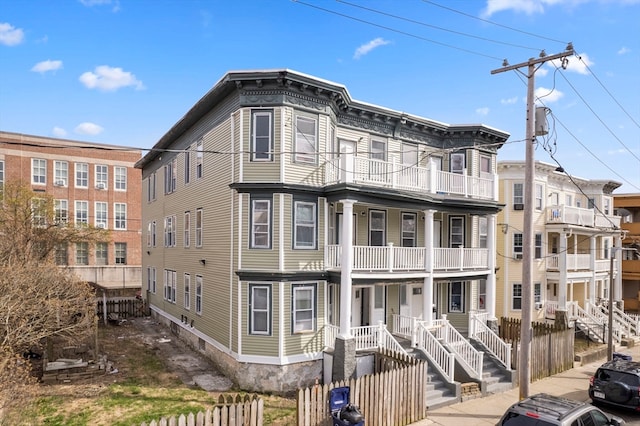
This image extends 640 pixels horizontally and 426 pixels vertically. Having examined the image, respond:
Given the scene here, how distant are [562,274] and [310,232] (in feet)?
65.1

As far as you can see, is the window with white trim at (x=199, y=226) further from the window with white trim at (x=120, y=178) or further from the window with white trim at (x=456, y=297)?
the window with white trim at (x=120, y=178)

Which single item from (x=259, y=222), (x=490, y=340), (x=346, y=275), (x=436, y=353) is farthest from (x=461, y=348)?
(x=259, y=222)

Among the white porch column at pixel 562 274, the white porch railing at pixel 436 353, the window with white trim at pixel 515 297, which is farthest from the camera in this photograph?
the window with white trim at pixel 515 297

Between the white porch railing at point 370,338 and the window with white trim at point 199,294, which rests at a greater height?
the window with white trim at point 199,294

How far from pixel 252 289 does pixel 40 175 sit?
3498 cm

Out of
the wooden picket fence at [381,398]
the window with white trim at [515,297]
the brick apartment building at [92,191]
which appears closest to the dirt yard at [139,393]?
the wooden picket fence at [381,398]

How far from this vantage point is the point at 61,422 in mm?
11547

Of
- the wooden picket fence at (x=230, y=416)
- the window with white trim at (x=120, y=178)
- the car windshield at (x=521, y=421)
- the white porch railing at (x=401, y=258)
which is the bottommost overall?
the wooden picket fence at (x=230, y=416)

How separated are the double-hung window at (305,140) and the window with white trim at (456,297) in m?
10.5

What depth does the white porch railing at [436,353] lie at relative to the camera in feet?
47.9

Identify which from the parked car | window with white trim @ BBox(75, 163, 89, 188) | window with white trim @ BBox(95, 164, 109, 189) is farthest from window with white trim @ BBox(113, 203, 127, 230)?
the parked car

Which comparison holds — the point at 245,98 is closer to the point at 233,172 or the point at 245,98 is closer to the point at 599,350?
the point at 233,172

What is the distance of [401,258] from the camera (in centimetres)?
1662

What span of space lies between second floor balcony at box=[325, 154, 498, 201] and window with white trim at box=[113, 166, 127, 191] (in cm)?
3507
